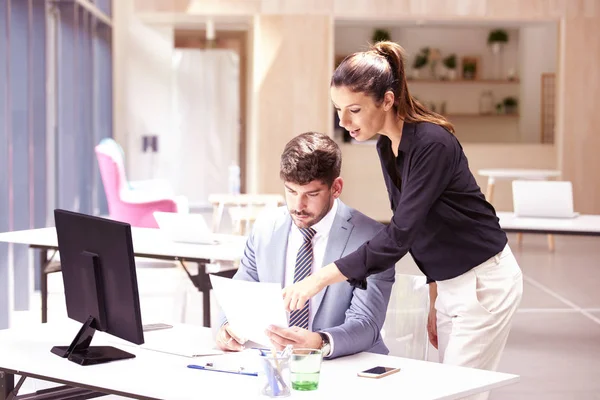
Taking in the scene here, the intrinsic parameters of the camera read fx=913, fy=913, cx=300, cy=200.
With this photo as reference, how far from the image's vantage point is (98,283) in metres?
2.85

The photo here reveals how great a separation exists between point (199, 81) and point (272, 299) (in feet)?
47.1

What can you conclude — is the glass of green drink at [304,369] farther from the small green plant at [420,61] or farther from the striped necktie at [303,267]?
the small green plant at [420,61]

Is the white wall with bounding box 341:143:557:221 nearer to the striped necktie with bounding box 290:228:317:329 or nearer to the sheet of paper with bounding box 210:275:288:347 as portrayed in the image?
the striped necktie with bounding box 290:228:317:329

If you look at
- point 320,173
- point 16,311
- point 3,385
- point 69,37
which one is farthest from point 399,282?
point 69,37

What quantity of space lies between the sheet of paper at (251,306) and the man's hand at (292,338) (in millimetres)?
23

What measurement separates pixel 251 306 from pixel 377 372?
1.35 ft

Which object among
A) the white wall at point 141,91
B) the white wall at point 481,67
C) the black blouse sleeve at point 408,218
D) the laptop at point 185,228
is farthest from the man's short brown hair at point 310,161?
the white wall at point 481,67

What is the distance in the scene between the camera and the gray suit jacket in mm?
2910

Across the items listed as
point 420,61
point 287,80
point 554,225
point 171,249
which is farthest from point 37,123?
point 420,61

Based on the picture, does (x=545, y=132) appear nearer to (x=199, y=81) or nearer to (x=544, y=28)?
(x=544, y=28)

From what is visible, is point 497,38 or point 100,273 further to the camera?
point 497,38

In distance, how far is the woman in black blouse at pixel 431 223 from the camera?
9.12 ft

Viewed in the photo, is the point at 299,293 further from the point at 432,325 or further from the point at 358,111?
the point at 432,325

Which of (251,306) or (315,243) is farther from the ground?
(315,243)
